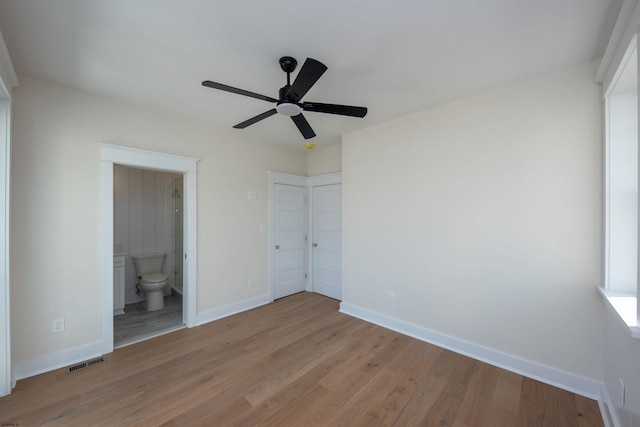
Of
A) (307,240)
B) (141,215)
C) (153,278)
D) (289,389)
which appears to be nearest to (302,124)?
(289,389)

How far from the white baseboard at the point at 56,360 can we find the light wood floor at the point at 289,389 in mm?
77

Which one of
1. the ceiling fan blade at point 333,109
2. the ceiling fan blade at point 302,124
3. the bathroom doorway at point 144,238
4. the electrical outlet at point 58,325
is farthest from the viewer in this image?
the bathroom doorway at point 144,238

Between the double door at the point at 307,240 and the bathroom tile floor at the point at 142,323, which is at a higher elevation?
the double door at the point at 307,240

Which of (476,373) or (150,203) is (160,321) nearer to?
(150,203)

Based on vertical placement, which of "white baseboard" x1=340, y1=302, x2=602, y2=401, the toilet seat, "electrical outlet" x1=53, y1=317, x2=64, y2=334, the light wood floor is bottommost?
the light wood floor

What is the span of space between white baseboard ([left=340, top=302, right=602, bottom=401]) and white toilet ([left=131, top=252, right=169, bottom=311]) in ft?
9.67

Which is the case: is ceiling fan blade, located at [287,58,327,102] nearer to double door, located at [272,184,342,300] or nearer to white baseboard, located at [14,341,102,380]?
double door, located at [272,184,342,300]

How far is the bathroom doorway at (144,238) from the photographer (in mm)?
3400

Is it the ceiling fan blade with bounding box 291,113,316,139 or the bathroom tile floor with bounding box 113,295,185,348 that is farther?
the bathroom tile floor with bounding box 113,295,185,348

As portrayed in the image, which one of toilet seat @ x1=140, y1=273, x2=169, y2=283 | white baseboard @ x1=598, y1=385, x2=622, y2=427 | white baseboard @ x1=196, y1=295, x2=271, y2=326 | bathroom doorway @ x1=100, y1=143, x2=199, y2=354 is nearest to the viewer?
white baseboard @ x1=598, y1=385, x2=622, y2=427

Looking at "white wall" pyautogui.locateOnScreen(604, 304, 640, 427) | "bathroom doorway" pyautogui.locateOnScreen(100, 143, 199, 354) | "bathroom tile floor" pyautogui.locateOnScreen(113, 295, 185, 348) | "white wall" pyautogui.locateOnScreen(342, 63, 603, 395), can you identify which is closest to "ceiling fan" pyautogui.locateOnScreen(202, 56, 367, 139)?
"white wall" pyautogui.locateOnScreen(342, 63, 603, 395)

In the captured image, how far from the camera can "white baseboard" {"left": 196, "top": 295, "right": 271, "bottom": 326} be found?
3.19m

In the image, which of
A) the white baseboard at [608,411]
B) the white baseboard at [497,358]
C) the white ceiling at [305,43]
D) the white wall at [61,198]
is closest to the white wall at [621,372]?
the white baseboard at [608,411]

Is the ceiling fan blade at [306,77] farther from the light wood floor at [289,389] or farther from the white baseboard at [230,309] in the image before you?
the white baseboard at [230,309]
